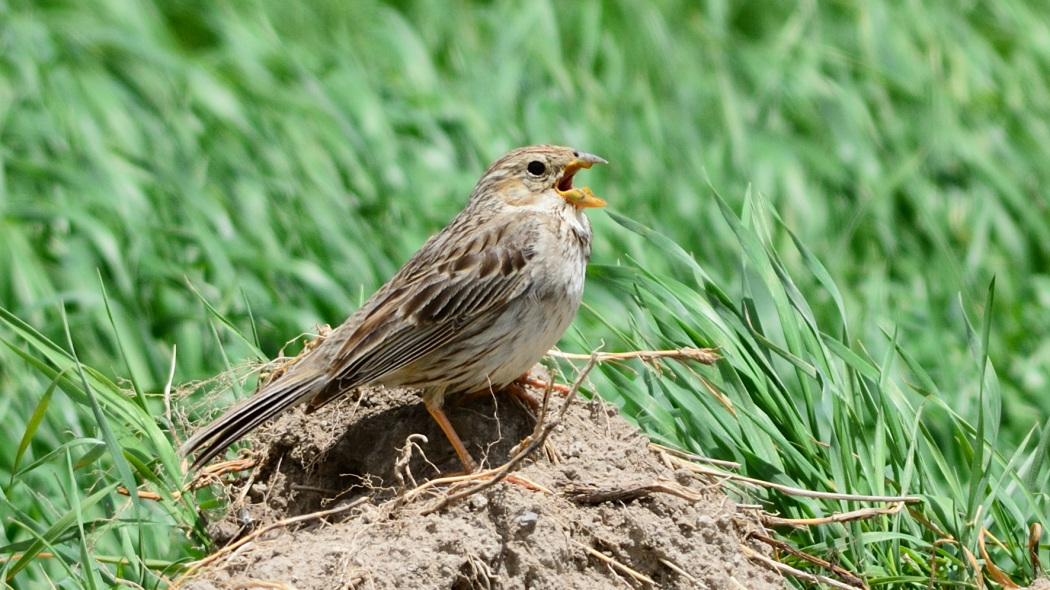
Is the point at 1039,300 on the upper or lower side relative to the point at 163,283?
lower

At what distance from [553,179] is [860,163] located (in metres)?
4.21

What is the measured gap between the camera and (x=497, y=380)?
14.2ft

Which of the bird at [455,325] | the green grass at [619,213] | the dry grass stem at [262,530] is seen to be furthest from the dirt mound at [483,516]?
the green grass at [619,213]

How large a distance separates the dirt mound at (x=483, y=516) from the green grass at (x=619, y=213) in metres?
0.29

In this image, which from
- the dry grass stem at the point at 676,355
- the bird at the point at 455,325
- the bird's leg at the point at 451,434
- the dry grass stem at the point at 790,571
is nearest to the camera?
the dry grass stem at the point at 790,571

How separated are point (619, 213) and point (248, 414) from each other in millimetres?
2458

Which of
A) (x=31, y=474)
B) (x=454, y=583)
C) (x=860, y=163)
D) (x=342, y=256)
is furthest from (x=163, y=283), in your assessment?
(x=860, y=163)

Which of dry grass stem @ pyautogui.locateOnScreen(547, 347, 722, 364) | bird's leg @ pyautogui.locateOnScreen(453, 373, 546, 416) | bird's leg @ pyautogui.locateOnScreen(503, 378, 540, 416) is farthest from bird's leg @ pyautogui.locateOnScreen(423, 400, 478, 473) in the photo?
dry grass stem @ pyautogui.locateOnScreen(547, 347, 722, 364)

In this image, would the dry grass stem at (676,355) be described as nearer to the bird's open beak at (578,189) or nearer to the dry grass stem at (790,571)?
the bird's open beak at (578,189)

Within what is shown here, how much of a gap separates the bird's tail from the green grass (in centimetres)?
13

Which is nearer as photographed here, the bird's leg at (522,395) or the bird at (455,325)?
the bird at (455,325)

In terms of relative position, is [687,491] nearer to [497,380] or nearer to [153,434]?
[497,380]

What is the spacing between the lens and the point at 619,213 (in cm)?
617

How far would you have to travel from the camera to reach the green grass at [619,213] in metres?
4.28
